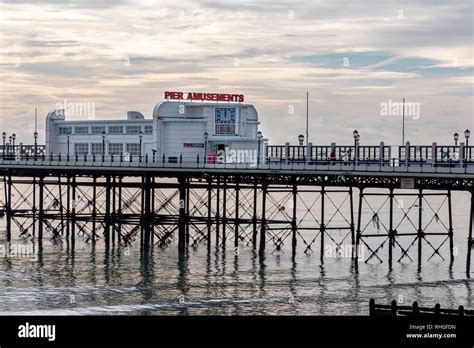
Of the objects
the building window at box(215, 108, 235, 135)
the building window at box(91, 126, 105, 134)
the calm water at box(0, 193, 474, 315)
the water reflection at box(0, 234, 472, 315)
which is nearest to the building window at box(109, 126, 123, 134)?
the building window at box(91, 126, 105, 134)

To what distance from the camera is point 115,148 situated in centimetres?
9075

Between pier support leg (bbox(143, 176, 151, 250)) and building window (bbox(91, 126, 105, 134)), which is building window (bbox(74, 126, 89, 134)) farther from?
pier support leg (bbox(143, 176, 151, 250))

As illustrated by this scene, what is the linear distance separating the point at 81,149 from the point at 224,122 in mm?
15393

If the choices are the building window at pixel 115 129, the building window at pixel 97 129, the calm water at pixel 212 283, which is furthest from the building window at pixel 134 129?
the calm water at pixel 212 283

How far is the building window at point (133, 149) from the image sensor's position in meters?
88.4

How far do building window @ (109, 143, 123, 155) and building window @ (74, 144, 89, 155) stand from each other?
149 inches

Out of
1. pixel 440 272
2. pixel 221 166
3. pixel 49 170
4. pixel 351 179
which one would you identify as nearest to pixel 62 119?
pixel 49 170

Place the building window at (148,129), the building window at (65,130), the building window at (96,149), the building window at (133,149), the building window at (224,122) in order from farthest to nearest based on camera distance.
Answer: the building window at (65,130) → the building window at (96,149) → the building window at (133,149) → the building window at (148,129) → the building window at (224,122)

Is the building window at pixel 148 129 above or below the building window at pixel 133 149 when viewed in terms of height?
above

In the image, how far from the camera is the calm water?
56.6 m

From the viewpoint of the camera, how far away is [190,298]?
195 feet

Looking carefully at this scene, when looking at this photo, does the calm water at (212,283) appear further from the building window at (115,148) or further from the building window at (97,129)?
the building window at (97,129)

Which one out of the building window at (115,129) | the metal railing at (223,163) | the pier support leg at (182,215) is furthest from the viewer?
the building window at (115,129)

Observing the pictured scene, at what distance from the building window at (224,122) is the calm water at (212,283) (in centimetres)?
945
